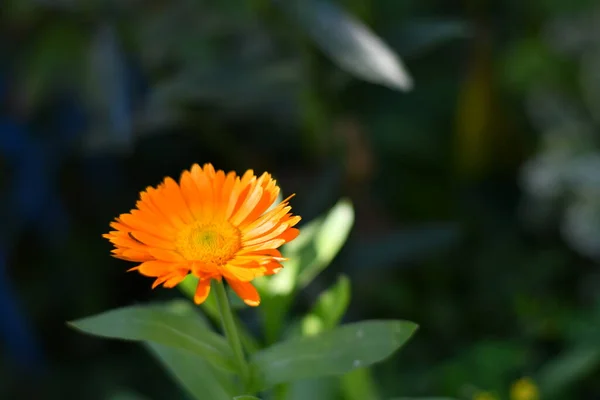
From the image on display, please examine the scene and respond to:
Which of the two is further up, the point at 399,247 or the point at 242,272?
the point at 399,247

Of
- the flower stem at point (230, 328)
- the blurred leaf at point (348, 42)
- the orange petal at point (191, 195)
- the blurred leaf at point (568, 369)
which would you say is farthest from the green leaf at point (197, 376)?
the blurred leaf at point (568, 369)

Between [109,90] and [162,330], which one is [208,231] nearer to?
[162,330]

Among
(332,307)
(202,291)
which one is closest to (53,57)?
(332,307)

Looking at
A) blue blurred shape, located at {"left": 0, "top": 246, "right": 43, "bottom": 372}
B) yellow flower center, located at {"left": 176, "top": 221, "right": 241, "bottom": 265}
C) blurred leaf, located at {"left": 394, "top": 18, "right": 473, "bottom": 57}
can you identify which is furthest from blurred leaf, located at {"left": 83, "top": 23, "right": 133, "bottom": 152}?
yellow flower center, located at {"left": 176, "top": 221, "right": 241, "bottom": 265}

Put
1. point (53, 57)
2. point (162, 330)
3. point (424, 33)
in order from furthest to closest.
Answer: point (53, 57), point (424, 33), point (162, 330)

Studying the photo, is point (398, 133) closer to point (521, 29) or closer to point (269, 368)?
point (521, 29)

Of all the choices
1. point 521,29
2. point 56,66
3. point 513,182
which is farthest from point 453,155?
point 56,66
